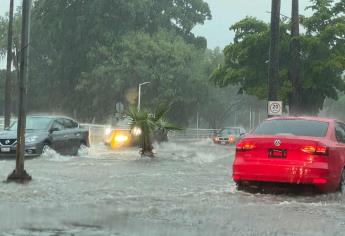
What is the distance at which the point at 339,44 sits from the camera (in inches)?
1459

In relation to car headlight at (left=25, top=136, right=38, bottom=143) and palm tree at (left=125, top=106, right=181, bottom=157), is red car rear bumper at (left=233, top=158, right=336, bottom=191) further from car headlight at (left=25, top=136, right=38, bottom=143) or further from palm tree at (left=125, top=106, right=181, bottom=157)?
palm tree at (left=125, top=106, right=181, bottom=157)

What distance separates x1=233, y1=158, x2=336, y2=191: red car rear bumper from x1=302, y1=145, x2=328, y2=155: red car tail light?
0.51ft

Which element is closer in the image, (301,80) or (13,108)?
(301,80)

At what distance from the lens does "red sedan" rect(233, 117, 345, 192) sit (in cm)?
1173

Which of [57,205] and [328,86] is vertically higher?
Answer: [328,86]

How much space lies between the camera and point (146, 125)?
24.1 metres

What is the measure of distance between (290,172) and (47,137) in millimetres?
11942

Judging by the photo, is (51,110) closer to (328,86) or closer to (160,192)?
(328,86)

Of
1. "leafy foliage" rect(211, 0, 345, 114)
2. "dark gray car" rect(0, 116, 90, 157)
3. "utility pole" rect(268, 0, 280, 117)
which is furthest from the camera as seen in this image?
"leafy foliage" rect(211, 0, 345, 114)

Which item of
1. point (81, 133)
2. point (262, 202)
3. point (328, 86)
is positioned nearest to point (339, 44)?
point (328, 86)

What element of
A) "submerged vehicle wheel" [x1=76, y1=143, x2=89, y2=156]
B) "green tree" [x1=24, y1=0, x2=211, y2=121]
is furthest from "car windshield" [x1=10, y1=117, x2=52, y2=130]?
"green tree" [x1=24, y1=0, x2=211, y2=121]

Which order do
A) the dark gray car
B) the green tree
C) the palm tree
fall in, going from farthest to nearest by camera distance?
the green tree, the palm tree, the dark gray car

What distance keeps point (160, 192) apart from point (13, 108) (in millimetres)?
66588

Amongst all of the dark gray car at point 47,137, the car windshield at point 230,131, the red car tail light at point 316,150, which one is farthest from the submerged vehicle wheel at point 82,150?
the car windshield at point 230,131
